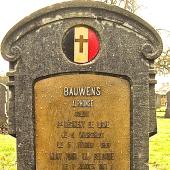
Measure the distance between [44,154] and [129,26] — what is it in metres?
1.72

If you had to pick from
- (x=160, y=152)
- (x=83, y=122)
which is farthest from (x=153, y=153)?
(x=83, y=122)

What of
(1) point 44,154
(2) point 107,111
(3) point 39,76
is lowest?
(1) point 44,154

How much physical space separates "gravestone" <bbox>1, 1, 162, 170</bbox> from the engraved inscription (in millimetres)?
11

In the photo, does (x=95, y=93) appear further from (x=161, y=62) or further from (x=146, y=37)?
(x=161, y=62)

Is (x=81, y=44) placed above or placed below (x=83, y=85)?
above

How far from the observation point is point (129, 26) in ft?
15.8

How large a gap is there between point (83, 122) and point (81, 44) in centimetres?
87

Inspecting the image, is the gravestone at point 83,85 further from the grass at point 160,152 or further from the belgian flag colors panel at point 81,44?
the grass at point 160,152

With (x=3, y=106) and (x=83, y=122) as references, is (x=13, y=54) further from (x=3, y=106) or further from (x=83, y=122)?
(x=3, y=106)

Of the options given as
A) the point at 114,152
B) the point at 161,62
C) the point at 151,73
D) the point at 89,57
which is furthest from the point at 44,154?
the point at 161,62

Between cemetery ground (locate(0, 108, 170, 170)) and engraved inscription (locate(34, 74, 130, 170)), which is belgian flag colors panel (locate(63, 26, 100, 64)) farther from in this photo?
cemetery ground (locate(0, 108, 170, 170))

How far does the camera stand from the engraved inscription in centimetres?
486

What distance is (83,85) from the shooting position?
15.9 feet

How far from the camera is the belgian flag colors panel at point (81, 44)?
4828 mm
